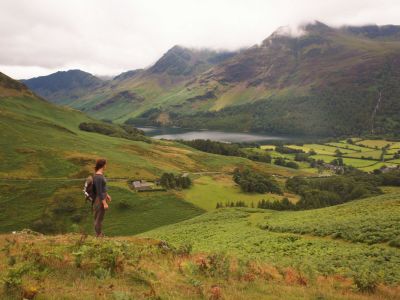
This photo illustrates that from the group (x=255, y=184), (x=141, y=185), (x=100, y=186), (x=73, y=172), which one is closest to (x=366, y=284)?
(x=100, y=186)

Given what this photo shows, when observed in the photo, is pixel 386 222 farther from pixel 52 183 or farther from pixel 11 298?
pixel 52 183

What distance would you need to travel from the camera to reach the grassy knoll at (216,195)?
119600mm

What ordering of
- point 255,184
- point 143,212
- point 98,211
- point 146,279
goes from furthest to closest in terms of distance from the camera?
Answer: 1. point 255,184
2. point 143,212
3. point 98,211
4. point 146,279

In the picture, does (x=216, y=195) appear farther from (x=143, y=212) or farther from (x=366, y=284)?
(x=366, y=284)

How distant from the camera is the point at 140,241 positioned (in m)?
26.8

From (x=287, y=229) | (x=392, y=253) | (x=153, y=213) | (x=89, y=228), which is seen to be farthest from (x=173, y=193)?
(x=392, y=253)

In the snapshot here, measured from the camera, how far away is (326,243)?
3353 centimetres

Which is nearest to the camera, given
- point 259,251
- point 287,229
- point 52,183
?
point 259,251

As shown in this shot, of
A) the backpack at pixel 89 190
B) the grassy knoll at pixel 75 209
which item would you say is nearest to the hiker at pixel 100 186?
the backpack at pixel 89 190

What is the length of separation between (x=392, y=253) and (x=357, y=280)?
11.9 meters

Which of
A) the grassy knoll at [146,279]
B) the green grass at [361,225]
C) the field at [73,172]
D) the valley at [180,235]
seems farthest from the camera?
the field at [73,172]

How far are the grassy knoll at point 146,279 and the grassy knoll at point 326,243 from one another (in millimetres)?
4444

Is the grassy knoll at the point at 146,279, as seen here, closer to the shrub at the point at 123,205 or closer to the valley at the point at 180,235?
the valley at the point at 180,235

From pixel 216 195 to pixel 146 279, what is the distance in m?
114
